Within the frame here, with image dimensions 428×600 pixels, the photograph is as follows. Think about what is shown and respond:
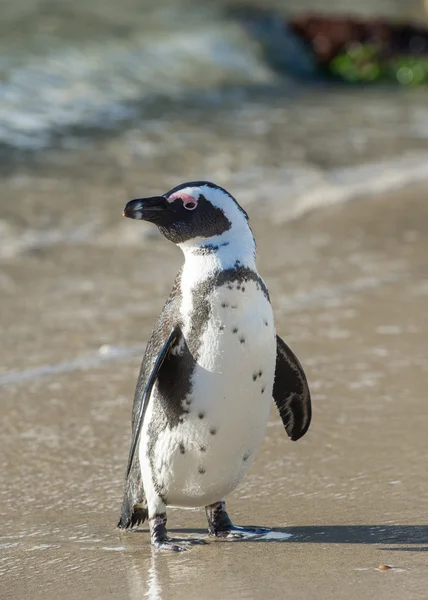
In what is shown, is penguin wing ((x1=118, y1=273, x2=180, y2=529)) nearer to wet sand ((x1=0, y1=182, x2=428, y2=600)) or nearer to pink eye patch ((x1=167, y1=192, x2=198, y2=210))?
wet sand ((x1=0, y1=182, x2=428, y2=600))

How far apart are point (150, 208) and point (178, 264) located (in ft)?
12.1

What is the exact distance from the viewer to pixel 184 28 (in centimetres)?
1684

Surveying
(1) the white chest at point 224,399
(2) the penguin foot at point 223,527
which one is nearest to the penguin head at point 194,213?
(1) the white chest at point 224,399

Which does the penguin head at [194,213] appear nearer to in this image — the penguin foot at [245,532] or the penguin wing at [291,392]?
the penguin wing at [291,392]

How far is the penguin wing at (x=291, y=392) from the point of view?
345 centimetres

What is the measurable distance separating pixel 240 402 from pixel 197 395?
117mm

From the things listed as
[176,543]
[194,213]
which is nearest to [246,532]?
[176,543]

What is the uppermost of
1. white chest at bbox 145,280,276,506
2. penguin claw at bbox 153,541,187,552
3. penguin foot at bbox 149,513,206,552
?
white chest at bbox 145,280,276,506

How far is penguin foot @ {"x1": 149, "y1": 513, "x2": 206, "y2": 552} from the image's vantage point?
3.16 metres

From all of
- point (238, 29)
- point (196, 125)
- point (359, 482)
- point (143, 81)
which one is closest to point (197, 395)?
point (359, 482)

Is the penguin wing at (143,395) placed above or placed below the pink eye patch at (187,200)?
below

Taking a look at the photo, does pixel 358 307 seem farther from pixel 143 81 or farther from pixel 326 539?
pixel 143 81

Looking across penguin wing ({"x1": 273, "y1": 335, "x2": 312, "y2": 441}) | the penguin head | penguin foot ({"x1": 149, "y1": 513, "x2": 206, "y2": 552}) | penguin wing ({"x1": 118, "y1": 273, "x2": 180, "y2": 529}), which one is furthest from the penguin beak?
penguin foot ({"x1": 149, "y1": 513, "x2": 206, "y2": 552})

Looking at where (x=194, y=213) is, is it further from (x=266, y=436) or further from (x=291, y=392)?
(x=266, y=436)
